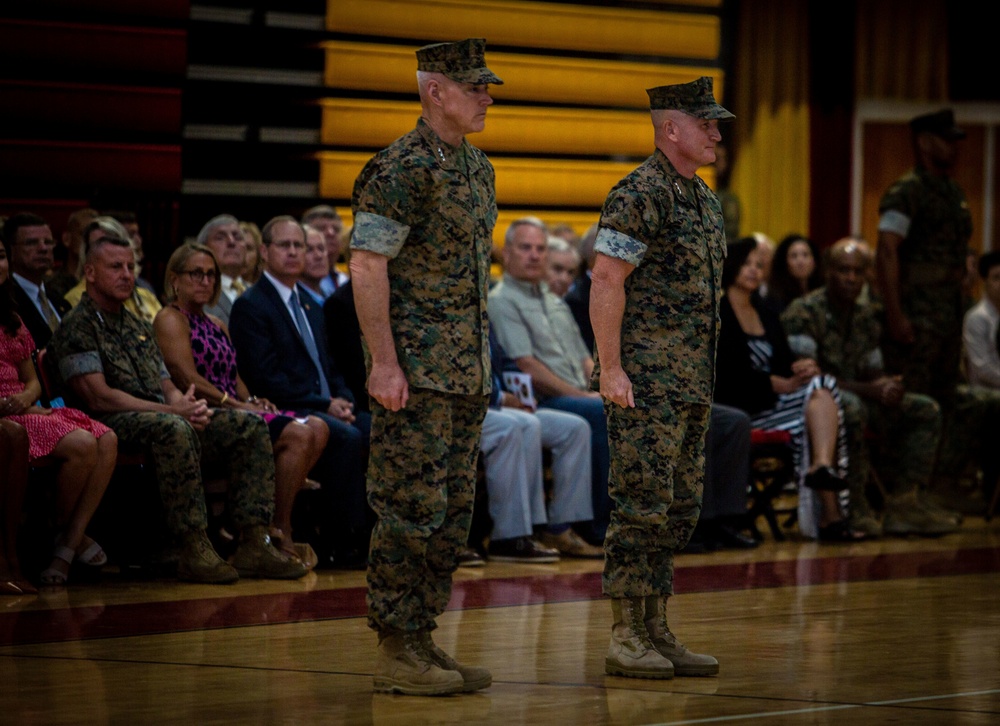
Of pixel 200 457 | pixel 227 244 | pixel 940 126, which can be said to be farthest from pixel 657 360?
pixel 940 126

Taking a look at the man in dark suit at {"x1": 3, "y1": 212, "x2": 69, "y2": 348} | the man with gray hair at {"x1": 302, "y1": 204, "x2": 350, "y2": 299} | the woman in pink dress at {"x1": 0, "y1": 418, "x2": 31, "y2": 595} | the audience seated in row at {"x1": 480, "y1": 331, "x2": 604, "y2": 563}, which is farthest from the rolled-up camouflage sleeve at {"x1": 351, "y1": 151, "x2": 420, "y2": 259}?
the man with gray hair at {"x1": 302, "y1": 204, "x2": 350, "y2": 299}

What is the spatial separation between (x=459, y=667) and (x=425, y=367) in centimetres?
71

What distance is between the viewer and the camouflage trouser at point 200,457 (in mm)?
5312

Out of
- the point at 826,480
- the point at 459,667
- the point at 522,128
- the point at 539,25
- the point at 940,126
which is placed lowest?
the point at 459,667

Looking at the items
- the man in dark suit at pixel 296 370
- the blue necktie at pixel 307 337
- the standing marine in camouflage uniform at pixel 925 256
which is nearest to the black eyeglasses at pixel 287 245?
the man in dark suit at pixel 296 370

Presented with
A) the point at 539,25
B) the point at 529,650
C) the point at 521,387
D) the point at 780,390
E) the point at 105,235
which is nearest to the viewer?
the point at 529,650

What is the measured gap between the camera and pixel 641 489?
369 cm

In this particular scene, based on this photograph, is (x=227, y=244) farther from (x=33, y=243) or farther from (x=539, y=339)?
(x=539, y=339)

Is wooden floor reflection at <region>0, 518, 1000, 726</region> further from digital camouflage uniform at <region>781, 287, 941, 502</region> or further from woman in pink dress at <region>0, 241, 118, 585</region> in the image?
digital camouflage uniform at <region>781, 287, 941, 502</region>

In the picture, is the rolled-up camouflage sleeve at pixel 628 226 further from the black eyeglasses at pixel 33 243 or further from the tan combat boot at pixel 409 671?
the black eyeglasses at pixel 33 243

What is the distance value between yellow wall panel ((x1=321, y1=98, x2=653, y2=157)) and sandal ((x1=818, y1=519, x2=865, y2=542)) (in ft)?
11.0

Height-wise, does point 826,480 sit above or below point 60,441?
below

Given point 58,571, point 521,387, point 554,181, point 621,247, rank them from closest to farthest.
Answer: point 621,247, point 58,571, point 521,387, point 554,181

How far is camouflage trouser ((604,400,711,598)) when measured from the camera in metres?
3.69
